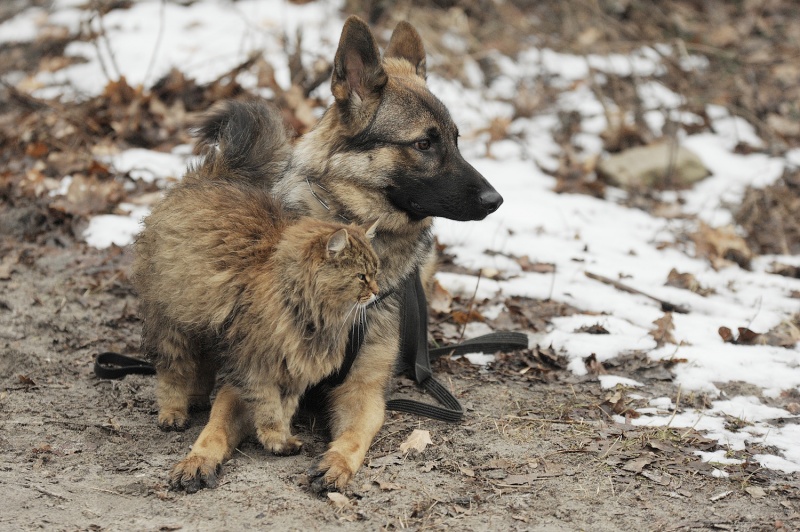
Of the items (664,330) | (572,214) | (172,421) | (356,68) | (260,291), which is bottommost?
(572,214)

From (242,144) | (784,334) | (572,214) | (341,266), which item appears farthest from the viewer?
(572,214)

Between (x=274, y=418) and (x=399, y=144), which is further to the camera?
(x=399, y=144)

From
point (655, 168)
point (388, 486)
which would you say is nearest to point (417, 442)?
point (388, 486)

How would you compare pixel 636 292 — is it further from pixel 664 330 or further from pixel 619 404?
pixel 619 404

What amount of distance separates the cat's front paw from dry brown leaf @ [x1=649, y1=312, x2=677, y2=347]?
2.95 metres

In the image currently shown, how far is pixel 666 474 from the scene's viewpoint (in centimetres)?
422

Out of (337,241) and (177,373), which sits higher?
(337,241)

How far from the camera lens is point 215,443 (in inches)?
163

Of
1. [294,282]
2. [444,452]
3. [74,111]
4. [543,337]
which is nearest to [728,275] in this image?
[543,337]

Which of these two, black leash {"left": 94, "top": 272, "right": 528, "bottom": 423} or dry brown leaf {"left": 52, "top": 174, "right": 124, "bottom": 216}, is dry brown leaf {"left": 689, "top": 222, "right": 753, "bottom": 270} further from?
dry brown leaf {"left": 52, "top": 174, "right": 124, "bottom": 216}

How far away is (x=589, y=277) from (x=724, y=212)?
2943 mm

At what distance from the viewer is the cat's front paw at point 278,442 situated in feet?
13.8

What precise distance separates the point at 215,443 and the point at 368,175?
172cm

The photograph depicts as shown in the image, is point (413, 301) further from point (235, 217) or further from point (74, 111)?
point (74, 111)
